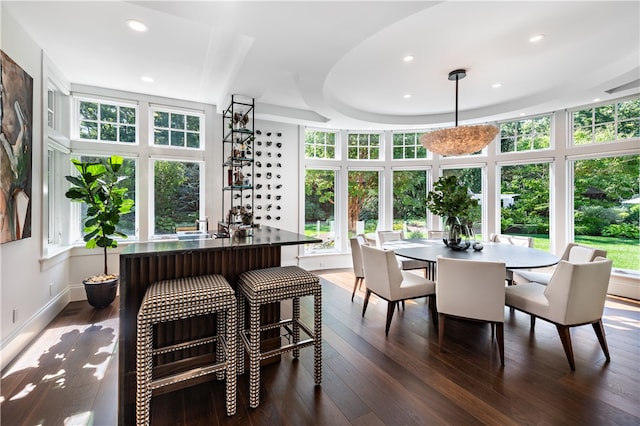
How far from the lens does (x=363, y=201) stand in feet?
20.1

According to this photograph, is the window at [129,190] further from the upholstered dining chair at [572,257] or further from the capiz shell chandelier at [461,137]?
the upholstered dining chair at [572,257]

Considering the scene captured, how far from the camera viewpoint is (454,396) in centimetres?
202

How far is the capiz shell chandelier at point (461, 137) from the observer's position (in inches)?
134

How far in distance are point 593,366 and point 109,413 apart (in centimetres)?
363

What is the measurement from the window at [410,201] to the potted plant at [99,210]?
4711 millimetres

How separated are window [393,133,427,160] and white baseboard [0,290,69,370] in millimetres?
5831

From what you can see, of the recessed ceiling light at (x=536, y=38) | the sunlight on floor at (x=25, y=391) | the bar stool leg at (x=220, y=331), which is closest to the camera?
the sunlight on floor at (x=25, y=391)

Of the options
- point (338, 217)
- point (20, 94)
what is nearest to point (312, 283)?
point (20, 94)

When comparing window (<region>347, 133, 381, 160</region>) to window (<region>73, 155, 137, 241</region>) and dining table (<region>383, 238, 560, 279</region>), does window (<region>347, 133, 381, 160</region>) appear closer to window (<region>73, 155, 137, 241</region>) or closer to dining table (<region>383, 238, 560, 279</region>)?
dining table (<region>383, 238, 560, 279</region>)

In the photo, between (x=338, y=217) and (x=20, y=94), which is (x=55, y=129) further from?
(x=338, y=217)

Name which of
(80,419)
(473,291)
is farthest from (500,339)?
(80,419)

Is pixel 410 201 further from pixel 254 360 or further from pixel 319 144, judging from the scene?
pixel 254 360

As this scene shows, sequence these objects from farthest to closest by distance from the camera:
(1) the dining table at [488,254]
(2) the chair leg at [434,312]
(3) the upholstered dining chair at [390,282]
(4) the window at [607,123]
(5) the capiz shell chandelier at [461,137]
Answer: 1. (4) the window at [607,123]
2. (5) the capiz shell chandelier at [461,137]
3. (2) the chair leg at [434,312]
4. (3) the upholstered dining chair at [390,282]
5. (1) the dining table at [488,254]

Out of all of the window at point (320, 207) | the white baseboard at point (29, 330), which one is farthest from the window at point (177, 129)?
the white baseboard at point (29, 330)
